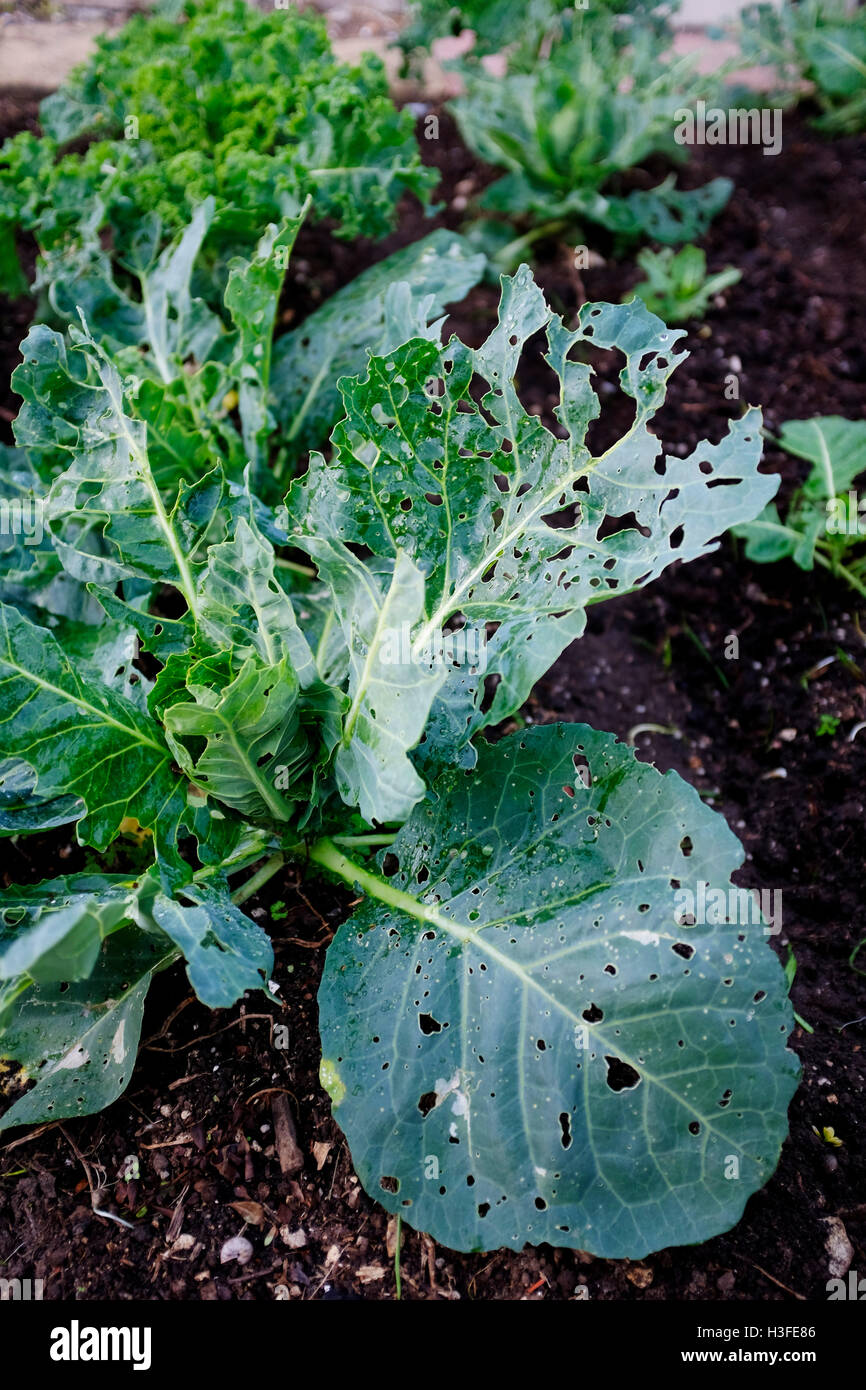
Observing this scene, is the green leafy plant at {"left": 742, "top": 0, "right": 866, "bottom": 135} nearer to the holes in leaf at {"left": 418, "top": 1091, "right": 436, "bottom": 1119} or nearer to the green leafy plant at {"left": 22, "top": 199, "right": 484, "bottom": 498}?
the green leafy plant at {"left": 22, "top": 199, "right": 484, "bottom": 498}

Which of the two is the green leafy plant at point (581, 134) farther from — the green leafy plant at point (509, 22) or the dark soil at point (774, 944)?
the dark soil at point (774, 944)

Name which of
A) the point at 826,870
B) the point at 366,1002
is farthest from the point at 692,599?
the point at 366,1002

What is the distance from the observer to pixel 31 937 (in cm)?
145

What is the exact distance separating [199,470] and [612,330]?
114 centimetres

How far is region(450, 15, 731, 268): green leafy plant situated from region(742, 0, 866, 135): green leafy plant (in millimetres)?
657

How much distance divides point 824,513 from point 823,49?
7.81 feet

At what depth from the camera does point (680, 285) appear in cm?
345

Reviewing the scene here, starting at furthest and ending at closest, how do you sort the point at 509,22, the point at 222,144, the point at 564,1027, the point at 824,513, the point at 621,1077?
the point at 509,22 < the point at 222,144 < the point at 824,513 < the point at 621,1077 < the point at 564,1027

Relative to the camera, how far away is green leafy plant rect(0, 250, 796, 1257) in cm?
171

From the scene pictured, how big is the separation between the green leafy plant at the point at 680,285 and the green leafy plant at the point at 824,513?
2.36 feet
